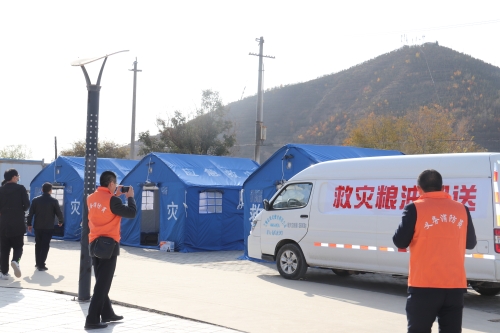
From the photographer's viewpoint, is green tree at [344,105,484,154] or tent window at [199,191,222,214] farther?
green tree at [344,105,484,154]

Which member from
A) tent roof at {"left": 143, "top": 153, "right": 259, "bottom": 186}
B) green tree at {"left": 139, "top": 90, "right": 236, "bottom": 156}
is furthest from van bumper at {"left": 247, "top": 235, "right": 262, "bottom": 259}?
green tree at {"left": 139, "top": 90, "right": 236, "bottom": 156}

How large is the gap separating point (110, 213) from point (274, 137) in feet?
248

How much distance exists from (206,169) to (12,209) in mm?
9540

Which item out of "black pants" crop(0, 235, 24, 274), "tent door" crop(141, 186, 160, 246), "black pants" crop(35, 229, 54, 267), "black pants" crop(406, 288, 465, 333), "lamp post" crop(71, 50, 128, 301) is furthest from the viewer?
"tent door" crop(141, 186, 160, 246)

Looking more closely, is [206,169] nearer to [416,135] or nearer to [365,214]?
[365,214]

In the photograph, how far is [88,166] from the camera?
9.44m

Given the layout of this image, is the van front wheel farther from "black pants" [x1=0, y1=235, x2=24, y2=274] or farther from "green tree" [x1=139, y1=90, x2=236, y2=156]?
"green tree" [x1=139, y1=90, x2=236, y2=156]

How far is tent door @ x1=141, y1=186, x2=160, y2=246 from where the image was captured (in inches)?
832

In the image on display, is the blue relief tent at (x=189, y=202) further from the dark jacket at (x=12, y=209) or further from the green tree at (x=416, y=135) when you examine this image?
the green tree at (x=416, y=135)

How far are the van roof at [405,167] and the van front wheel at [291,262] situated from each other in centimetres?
142

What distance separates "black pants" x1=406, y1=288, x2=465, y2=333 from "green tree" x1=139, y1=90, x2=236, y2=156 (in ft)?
131

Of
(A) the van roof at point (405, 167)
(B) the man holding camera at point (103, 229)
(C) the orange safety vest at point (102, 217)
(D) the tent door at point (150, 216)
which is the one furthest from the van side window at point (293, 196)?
(D) the tent door at point (150, 216)

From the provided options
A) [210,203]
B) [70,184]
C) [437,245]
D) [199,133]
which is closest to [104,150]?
[199,133]

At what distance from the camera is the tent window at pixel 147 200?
21.2 meters
